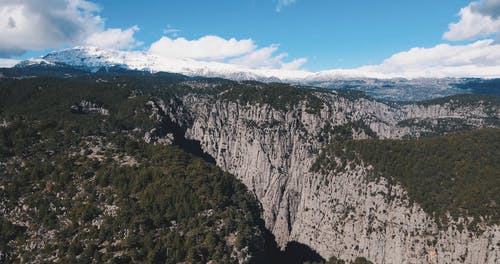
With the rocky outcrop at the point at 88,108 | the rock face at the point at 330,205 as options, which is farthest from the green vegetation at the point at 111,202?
the rocky outcrop at the point at 88,108

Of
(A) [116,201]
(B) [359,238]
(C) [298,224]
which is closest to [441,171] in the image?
(B) [359,238]

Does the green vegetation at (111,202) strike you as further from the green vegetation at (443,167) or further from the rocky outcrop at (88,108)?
the rocky outcrop at (88,108)

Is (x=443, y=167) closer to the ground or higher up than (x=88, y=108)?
closer to the ground

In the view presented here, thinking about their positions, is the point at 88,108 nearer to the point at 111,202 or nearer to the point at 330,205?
the point at 330,205

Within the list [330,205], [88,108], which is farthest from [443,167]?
[88,108]

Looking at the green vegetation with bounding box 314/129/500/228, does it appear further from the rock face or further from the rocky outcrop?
the rocky outcrop

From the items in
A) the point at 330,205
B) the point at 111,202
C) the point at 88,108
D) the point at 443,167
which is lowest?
the point at 330,205

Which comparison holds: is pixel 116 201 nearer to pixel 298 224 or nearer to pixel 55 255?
pixel 55 255

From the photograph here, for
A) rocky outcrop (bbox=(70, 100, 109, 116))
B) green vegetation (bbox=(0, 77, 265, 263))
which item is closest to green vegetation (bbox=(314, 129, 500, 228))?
green vegetation (bbox=(0, 77, 265, 263))

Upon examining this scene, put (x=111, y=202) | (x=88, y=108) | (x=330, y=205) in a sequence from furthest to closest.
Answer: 1. (x=88, y=108)
2. (x=330, y=205)
3. (x=111, y=202)
